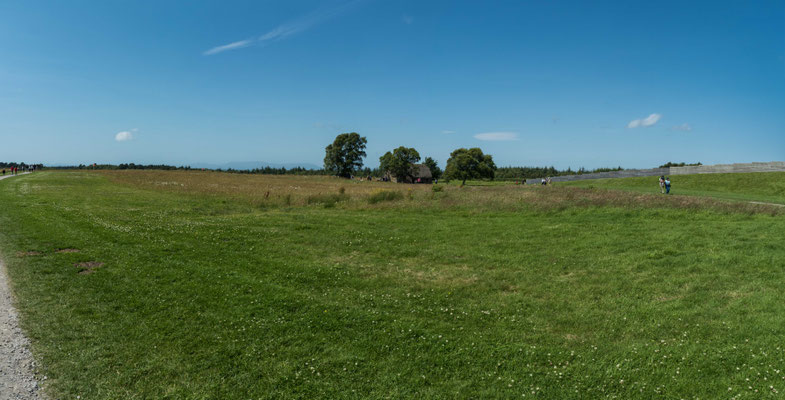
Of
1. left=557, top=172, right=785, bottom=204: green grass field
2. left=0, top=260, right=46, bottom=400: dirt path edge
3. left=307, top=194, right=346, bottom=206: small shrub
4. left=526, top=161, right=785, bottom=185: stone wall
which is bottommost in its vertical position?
left=0, top=260, right=46, bottom=400: dirt path edge

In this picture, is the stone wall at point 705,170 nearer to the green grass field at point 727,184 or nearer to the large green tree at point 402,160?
the green grass field at point 727,184

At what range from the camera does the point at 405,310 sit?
9844 mm

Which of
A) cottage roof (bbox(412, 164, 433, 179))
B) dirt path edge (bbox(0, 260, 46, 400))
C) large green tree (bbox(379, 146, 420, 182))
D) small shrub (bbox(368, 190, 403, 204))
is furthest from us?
cottage roof (bbox(412, 164, 433, 179))

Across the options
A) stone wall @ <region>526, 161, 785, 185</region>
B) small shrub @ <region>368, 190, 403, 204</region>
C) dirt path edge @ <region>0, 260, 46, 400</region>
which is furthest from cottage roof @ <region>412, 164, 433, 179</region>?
dirt path edge @ <region>0, 260, 46, 400</region>

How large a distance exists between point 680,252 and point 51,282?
67.8 feet

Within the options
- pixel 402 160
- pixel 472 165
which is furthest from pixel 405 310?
pixel 402 160

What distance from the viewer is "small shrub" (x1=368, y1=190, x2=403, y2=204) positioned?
3269cm

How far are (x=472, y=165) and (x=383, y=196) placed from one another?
79.8 m

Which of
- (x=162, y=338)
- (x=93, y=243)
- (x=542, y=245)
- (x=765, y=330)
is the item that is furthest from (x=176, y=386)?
(x=542, y=245)

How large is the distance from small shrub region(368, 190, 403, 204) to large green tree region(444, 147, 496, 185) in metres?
76.0

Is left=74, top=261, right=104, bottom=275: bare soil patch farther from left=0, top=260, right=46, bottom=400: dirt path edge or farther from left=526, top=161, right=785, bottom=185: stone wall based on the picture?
left=526, top=161, right=785, bottom=185: stone wall

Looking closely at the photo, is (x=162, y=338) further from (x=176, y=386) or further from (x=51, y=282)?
(x=51, y=282)

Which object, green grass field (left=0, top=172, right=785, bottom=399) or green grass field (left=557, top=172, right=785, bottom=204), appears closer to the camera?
green grass field (left=0, top=172, right=785, bottom=399)

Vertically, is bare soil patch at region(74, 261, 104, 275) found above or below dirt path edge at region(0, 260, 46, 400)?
above
